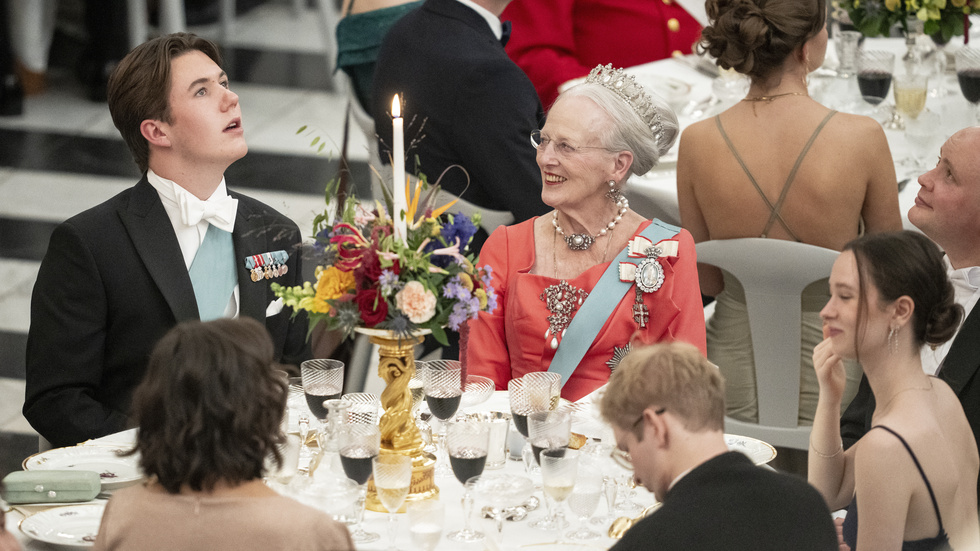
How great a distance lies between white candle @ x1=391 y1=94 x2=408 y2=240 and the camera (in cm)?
197

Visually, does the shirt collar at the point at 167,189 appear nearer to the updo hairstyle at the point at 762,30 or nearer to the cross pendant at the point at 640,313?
the cross pendant at the point at 640,313

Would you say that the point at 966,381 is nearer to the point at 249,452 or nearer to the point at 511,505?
the point at 511,505

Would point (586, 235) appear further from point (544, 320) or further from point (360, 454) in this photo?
point (360, 454)

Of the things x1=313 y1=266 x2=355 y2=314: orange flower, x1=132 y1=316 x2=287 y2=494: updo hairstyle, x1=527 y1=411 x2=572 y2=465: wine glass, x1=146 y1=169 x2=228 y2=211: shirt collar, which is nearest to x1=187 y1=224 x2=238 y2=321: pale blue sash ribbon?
x1=146 y1=169 x2=228 y2=211: shirt collar

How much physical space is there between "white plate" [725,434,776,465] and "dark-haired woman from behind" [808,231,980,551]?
0.21m

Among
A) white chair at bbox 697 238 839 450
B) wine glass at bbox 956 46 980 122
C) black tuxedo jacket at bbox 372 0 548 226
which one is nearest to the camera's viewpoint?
white chair at bbox 697 238 839 450

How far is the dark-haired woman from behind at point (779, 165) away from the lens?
322cm

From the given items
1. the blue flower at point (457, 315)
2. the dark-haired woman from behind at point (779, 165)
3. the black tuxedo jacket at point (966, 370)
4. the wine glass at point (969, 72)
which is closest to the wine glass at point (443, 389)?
the blue flower at point (457, 315)

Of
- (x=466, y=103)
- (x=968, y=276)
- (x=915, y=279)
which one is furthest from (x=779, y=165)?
(x=915, y=279)

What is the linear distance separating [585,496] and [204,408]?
697 mm

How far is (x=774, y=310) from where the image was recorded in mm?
3188

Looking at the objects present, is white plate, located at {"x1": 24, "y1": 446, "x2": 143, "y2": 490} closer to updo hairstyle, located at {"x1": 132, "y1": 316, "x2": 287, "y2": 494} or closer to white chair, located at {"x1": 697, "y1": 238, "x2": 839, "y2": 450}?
updo hairstyle, located at {"x1": 132, "y1": 316, "x2": 287, "y2": 494}

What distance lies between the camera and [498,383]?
301 cm

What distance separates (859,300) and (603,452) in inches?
22.4
